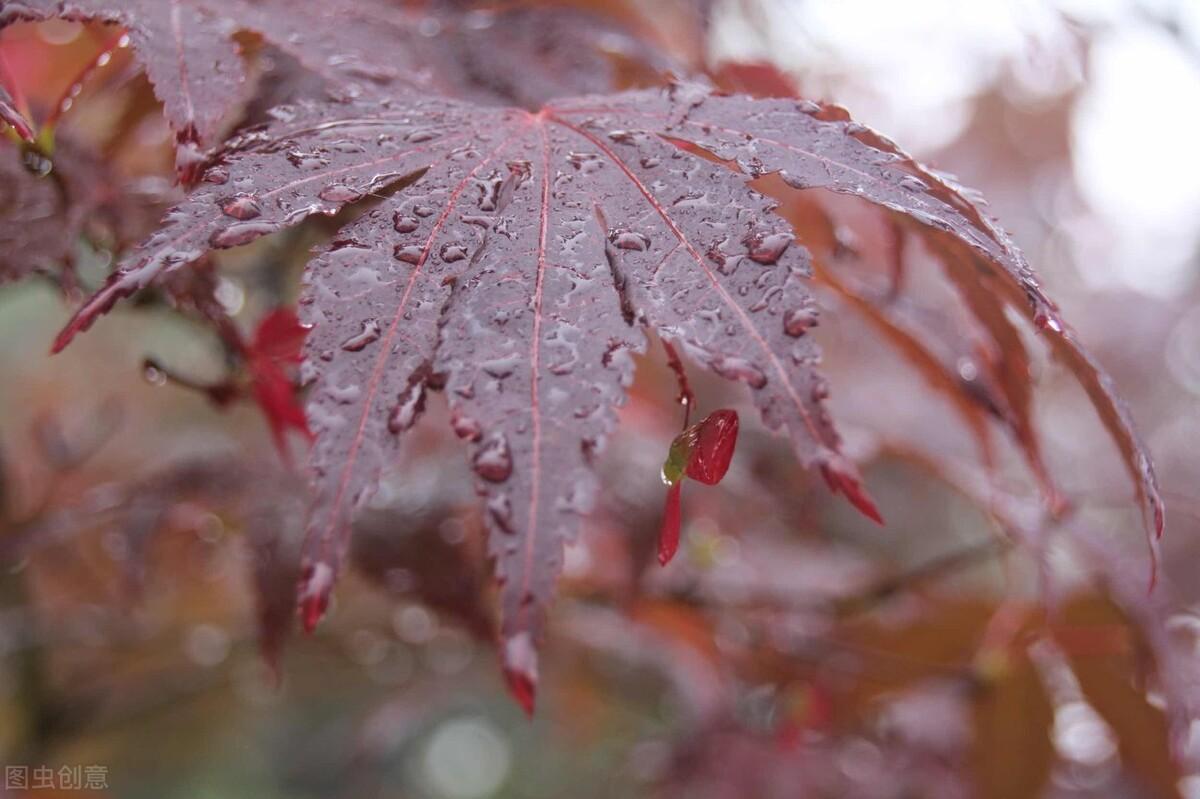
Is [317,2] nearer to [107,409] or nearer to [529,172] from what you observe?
[529,172]

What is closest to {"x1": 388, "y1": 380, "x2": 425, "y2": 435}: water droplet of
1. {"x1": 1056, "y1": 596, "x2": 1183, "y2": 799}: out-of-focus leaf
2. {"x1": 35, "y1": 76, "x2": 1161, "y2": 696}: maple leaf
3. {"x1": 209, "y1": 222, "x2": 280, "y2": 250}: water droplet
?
{"x1": 35, "y1": 76, "x2": 1161, "y2": 696}: maple leaf

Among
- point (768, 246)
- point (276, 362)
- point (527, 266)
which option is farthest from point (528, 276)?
point (276, 362)

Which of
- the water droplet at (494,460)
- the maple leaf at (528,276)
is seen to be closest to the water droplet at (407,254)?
the maple leaf at (528,276)

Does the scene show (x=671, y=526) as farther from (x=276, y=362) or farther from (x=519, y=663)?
(x=276, y=362)

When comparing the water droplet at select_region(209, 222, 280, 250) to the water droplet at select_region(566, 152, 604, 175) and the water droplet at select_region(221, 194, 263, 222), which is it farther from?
the water droplet at select_region(566, 152, 604, 175)

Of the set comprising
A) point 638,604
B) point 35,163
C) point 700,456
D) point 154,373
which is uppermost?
point 700,456
